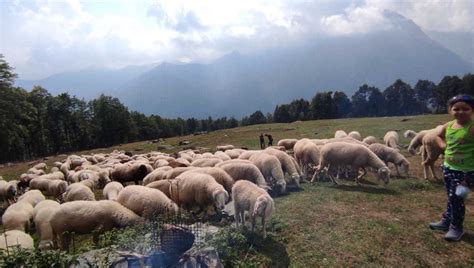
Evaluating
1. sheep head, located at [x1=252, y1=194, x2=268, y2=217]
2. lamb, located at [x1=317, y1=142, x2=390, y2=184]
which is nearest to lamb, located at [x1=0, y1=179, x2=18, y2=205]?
sheep head, located at [x1=252, y1=194, x2=268, y2=217]

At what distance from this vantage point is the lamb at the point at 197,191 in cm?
1164

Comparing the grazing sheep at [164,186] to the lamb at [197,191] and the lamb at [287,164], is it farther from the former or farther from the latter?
the lamb at [287,164]

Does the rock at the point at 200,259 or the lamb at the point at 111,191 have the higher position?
the lamb at the point at 111,191

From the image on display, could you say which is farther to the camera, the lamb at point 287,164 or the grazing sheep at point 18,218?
the lamb at point 287,164

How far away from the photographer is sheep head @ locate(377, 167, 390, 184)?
49.3 ft

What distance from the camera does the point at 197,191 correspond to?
12.3 metres

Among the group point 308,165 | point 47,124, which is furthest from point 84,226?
point 47,124

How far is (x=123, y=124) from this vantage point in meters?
93.5

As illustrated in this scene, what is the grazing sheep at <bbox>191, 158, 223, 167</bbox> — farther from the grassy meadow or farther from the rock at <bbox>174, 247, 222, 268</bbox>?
the rock at <bbox>174, 247, 222, 268</bbox>

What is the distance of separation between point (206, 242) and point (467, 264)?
6204 millimetres

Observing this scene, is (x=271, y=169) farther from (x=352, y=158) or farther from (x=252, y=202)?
(x=252, y=202)

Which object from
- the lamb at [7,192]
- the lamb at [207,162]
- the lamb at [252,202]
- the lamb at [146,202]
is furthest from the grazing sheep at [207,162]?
the lamb at [7,192]

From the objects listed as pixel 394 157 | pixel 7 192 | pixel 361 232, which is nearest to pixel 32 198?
pixel 7 192

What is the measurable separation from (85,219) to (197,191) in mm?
3965
